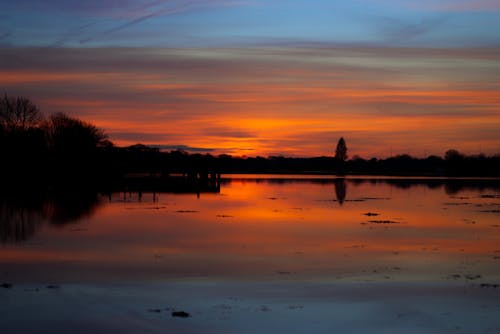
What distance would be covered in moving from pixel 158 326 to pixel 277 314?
2.39m

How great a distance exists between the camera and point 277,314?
12445 millimetres

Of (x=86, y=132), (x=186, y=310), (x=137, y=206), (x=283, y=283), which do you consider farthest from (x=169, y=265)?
(x=86, y=132)

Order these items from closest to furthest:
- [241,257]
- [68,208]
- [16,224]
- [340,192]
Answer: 1. [241,257]
2. [16,224]
3. [68,208]
4. [340,192]

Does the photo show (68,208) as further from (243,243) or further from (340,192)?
(340,192)

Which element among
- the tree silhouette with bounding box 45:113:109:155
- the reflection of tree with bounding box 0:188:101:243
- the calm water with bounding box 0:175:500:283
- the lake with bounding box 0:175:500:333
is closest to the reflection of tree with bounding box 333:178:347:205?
the calm water with bounding box 0:175:500:283

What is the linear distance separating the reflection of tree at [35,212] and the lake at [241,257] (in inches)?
3.3

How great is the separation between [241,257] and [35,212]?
1739cm

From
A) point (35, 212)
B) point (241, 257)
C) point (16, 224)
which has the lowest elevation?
point (241, 257)

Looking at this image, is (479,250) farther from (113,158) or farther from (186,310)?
(113,158)

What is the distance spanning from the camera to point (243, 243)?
22938 millimetres

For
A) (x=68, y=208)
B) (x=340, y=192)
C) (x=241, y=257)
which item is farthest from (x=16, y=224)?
(x=340, y=192)

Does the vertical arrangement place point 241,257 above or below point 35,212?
below

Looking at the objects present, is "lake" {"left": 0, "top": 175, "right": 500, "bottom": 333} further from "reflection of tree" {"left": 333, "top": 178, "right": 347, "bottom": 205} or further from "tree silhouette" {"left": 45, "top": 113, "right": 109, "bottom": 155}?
"tree silhouette" {"left": 45, "top": 113, "right": 109, "bottom": 155}

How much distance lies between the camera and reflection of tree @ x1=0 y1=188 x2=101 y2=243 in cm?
2520
